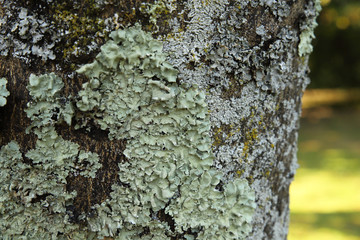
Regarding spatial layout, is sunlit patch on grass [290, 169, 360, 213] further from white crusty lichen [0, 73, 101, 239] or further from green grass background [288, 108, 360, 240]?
white crusty lichen [0, 73, 101, 239]

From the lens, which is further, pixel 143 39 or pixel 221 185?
pixel 221 185

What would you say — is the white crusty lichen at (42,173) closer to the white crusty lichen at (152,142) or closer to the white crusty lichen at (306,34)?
the white crusty lichen at (152,142)

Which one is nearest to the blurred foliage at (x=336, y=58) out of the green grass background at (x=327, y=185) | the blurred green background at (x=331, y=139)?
the blurred green background at (x=331, y=139)

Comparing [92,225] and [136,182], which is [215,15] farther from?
[92,225]

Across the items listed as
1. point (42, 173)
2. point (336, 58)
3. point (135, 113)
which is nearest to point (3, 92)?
point (42, 173)

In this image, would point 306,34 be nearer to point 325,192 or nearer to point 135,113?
point 135,113

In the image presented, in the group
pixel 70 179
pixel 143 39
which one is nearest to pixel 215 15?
pixel 143 39
